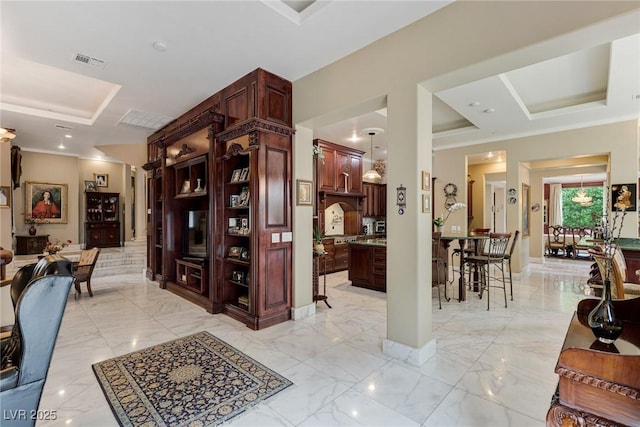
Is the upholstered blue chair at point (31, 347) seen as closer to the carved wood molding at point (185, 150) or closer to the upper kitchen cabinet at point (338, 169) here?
the carved wood molding at point (185, 150)

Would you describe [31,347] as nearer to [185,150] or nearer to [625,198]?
[185,150]

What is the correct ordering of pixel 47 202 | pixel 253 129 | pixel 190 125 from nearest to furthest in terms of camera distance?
pixel 253 129
pixel 190 125
pixel 47 202

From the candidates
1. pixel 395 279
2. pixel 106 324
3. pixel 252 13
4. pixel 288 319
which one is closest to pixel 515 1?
pixel 252 13

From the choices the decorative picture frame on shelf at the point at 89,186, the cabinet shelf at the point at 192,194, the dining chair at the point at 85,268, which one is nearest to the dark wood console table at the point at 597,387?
the cabinet shelf at the point at 192,194

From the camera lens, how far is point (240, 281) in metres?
3.96

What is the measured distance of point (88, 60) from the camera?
11.2ft

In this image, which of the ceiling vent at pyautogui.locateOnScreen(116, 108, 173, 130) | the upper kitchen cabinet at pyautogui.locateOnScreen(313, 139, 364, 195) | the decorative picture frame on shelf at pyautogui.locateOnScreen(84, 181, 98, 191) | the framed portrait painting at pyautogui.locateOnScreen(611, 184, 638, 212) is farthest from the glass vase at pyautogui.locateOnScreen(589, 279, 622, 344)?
the decorative picture frame on shelf at pyautogui.locateOnScreen(84, 181, 98, 191)

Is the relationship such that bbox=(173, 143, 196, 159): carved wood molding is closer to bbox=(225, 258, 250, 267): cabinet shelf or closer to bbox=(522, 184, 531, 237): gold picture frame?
bbox=(225, 258, 250, 267): cabinet shelf

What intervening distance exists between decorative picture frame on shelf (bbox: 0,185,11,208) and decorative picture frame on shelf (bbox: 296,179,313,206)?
21.5ft

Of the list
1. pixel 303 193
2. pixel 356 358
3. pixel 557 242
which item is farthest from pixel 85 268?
pixel 557 242

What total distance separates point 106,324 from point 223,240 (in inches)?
69.0

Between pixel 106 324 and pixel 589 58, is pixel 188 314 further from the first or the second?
pixel 589 58

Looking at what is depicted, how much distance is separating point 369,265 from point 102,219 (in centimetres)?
869

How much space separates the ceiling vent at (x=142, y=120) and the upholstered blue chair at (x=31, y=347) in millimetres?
4457
